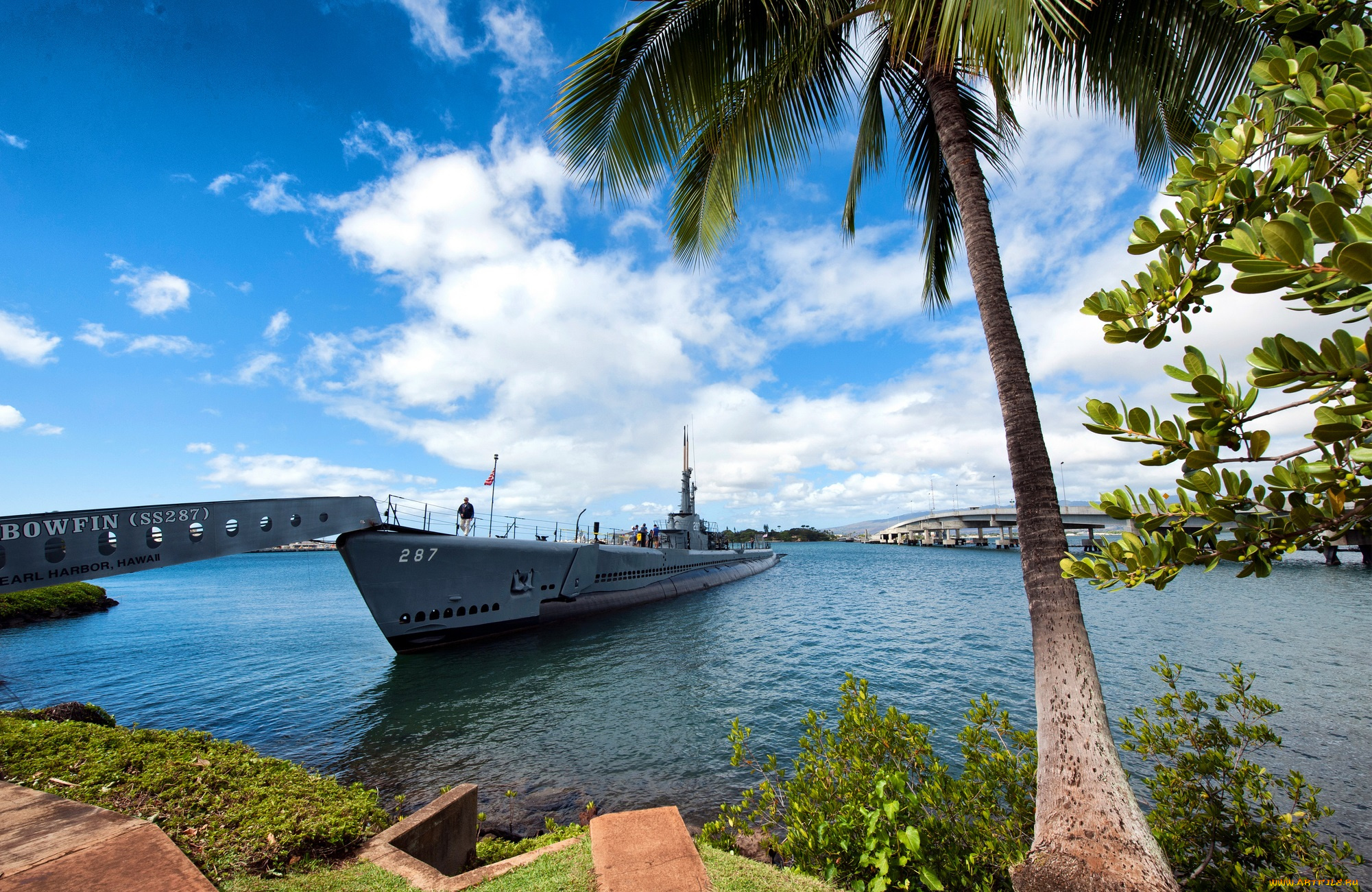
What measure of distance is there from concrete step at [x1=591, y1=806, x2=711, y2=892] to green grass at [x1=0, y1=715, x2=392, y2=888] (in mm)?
2154

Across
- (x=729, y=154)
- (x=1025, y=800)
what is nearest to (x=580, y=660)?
(x=1025, y=800)

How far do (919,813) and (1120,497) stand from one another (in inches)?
122

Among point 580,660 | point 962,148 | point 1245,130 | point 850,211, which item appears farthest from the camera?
point 580,660

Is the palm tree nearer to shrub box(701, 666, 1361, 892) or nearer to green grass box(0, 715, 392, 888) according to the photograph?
shrub box(701, 666, 1361, 892)

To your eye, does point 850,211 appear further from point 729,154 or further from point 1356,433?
point 1356,433

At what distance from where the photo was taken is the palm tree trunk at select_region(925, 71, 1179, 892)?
117 inches

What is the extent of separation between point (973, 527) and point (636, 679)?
99.9m

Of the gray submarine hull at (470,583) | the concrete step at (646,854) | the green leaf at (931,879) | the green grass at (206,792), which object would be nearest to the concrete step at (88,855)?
the green grass at (206,792)

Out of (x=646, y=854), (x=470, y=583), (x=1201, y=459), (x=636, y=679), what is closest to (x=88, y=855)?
(x=646, y=854)

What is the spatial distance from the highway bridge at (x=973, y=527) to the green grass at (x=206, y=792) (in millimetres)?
47957

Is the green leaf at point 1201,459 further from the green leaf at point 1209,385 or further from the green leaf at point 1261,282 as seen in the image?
the green leaf at point 1261,282

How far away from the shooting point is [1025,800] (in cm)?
389

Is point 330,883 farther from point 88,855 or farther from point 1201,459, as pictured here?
point 1201,459

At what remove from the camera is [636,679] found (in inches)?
494
